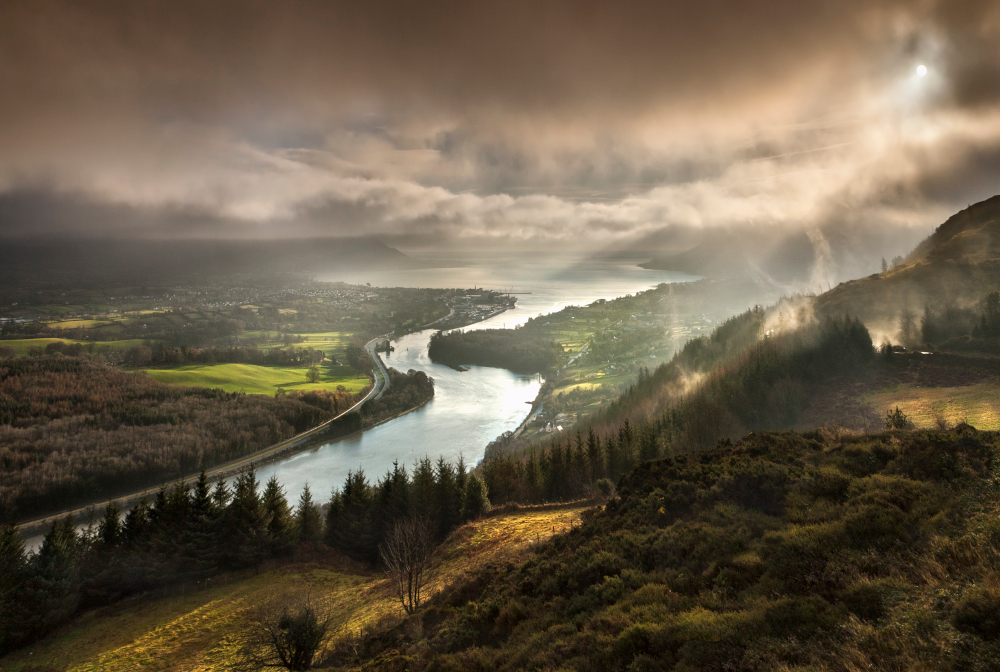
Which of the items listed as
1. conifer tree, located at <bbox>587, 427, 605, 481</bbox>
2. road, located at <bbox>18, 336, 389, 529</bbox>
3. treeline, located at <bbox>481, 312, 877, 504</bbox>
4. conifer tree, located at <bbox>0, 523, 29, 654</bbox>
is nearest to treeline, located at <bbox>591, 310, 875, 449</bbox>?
treeline, located at <bbox>481, 312, 877, 504</bbox>

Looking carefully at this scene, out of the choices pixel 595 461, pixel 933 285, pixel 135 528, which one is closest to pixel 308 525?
pixel 135 528

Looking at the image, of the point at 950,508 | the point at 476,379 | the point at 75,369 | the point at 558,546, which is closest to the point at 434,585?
the point at 558,546

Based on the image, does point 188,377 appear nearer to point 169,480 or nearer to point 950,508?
point 169,480

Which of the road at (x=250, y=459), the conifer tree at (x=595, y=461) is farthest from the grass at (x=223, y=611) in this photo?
the conifer tree at (x=595, y=461)

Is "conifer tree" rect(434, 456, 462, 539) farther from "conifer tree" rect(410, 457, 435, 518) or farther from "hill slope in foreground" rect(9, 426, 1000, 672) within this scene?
"hill slope in foreground" rect(9, 426, 1000, 672)

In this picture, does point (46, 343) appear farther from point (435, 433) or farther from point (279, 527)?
point (279, 527)
